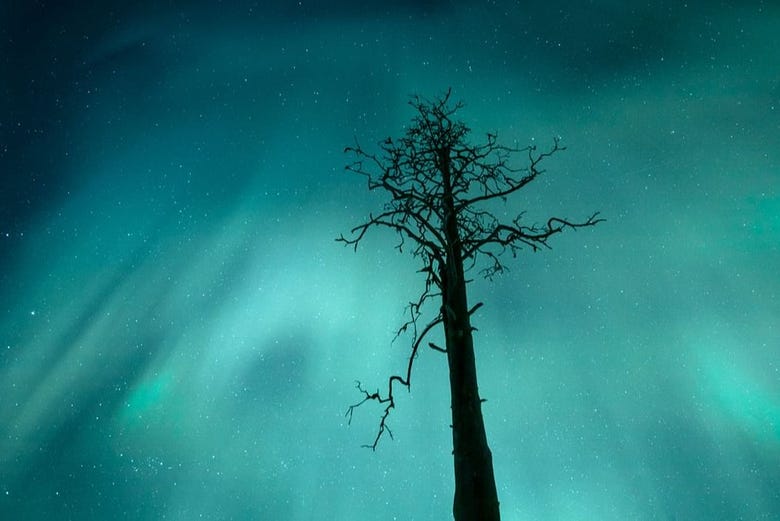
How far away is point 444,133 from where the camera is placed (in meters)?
8.57

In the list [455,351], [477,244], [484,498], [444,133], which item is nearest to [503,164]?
[444,133]

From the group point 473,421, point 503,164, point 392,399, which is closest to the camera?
point 473,421

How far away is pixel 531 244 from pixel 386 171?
2372mm

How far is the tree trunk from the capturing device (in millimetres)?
5582

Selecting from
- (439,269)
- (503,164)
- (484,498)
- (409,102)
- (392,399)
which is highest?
(409,102)

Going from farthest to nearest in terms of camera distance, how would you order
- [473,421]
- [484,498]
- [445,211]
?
[445,211] → [473,421] → [484,498]

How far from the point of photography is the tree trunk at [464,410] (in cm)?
558

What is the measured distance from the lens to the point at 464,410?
611cm

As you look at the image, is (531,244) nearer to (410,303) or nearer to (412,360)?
(410,303)

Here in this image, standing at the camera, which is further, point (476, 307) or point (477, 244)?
point (477, 244)

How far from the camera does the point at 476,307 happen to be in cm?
694

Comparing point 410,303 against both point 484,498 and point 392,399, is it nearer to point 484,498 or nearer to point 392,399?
point 392,399

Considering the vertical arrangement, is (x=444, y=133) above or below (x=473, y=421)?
above

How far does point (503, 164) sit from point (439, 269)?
231cm
